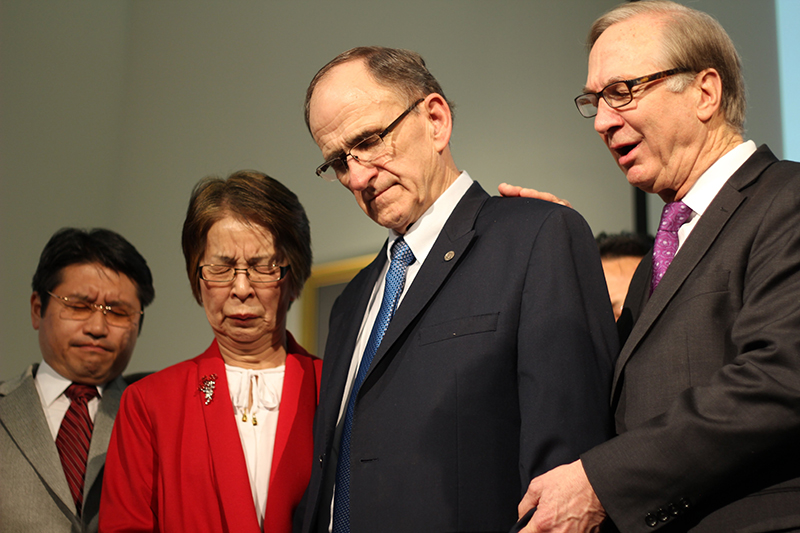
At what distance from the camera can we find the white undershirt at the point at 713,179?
65.0 inches

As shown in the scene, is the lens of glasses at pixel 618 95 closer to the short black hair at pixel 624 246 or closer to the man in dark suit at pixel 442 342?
the man in dark suit at pixel 442 342

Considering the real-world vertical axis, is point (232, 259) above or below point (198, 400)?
above

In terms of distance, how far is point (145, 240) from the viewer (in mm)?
4801

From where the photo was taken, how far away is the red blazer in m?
1.98

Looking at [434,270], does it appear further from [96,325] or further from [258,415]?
[96,325]

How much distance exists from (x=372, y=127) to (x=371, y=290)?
46 cm

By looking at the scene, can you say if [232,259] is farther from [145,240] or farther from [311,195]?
[145,240]

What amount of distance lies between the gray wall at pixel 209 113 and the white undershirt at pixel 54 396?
5.42 ft

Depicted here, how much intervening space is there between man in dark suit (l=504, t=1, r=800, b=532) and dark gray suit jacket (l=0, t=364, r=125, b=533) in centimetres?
163

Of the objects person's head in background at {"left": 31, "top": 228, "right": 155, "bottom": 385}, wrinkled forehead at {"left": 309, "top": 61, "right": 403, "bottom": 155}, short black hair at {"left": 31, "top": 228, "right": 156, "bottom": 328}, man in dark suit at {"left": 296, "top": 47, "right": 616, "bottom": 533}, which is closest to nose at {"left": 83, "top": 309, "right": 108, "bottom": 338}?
person's head in background at {"left": 31, "top": 228, "right": 155, "bottom": 385}

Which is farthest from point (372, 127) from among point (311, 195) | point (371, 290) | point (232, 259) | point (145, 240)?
point (145, 240)

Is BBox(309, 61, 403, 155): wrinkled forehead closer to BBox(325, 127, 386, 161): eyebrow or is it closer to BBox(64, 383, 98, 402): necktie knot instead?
BBox(325, 127, 386, 161): eyebrow

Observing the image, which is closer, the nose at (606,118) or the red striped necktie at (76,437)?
the nose at (606,118)

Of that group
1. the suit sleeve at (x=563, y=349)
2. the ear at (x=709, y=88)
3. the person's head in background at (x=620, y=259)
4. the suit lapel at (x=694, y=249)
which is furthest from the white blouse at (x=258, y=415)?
the person's head in background at (x=620, y=259)
